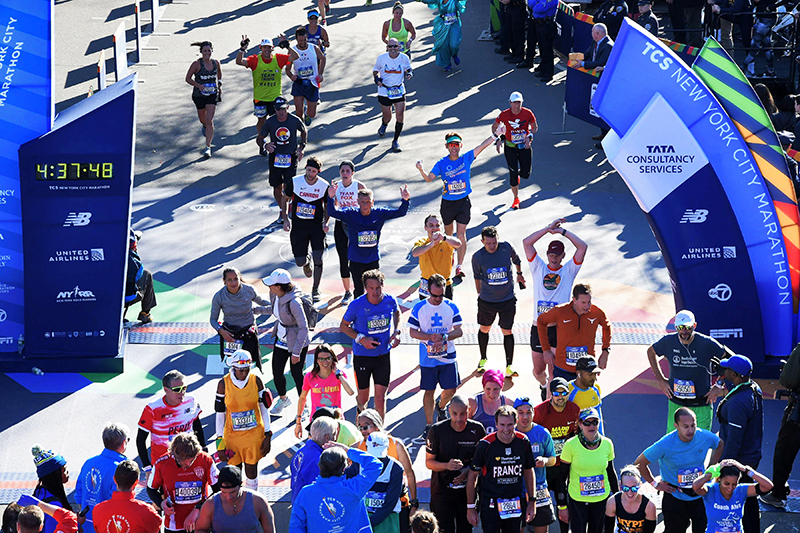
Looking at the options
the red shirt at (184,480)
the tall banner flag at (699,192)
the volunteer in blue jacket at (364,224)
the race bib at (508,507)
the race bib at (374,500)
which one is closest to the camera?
the race bib at (374,500)

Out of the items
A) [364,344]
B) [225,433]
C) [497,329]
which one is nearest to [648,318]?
[497,329]

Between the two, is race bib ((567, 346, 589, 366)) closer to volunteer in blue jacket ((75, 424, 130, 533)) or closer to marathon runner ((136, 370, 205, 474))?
marathon runner ((136, 370, 205, 474))

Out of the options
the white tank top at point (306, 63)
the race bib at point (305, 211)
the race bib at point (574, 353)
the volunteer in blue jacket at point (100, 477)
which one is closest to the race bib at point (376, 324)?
the race bib at point (574, 353)

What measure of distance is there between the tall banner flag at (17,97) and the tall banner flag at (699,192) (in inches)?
A: 242

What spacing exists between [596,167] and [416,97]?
15.5 ft

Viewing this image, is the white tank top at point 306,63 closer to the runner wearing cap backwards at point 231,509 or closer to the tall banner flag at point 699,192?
the tall banner flag at point 699,192

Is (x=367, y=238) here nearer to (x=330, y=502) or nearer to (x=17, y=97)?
(x=17, y=97)

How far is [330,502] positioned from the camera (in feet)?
22.9

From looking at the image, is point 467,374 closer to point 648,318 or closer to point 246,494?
point 648,318

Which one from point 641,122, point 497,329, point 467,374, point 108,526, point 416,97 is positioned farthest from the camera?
point 416,97

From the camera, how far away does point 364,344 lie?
1014 centimetres

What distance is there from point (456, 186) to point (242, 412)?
579 centimetres

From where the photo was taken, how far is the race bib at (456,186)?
13773 millimetres

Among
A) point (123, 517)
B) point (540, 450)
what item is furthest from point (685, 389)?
point (123, 517)
